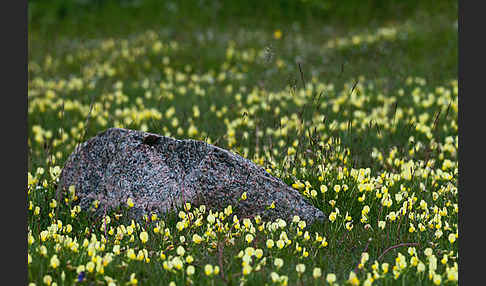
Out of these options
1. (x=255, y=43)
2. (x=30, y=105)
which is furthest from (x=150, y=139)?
(x=255, y=43)

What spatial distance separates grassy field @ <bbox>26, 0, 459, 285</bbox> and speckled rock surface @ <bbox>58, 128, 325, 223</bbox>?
139 millimetres

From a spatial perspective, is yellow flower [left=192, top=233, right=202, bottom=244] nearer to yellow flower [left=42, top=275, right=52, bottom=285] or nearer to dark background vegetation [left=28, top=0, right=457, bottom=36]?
yellow flower [left=42, top=275, right=52, bottom=285]

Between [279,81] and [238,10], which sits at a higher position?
[238,10]

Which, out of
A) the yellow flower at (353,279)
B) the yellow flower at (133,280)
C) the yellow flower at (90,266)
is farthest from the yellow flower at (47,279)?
the yellow flower at (353,279)

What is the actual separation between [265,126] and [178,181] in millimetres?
3244

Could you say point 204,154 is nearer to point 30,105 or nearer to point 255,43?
point 30,105

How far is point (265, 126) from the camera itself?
8.52 m

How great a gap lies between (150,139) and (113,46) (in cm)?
1013

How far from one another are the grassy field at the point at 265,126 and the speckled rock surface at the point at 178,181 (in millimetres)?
139

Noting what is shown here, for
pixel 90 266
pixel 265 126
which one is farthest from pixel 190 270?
pixel 265 126

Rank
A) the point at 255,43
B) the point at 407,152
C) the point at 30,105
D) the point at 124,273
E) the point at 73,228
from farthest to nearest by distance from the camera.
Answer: the point at 255,43 → the point at 30,105 → the point at 407,152 → the point at 73,228 → the point at 124,273

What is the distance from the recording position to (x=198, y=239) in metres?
4.64

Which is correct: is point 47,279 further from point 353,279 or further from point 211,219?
point 353,279

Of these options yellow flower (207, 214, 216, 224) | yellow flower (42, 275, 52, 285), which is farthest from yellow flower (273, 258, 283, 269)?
yellow flower (42, 275, 52, 285)
